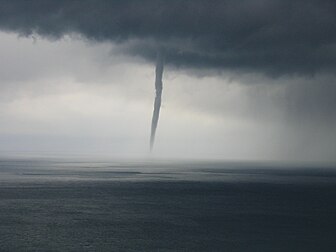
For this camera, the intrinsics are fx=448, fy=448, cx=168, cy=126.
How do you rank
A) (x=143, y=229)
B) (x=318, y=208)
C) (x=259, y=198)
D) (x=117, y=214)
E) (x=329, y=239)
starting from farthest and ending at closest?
(x=259, y=198), (x=318, y=208), (x=117, y=214), (x=143, y=229), (x=329, y=239)

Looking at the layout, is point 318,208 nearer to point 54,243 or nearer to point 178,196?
point 178,196

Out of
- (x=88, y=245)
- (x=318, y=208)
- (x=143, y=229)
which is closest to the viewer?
(x=88, y=245)

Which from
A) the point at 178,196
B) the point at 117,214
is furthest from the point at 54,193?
the point at 117,214

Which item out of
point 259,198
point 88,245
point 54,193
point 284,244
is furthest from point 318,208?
point 54,193

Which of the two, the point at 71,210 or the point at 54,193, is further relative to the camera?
the point at 54,193

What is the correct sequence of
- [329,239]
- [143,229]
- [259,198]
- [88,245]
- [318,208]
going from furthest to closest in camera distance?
[259,198], [318,208], [143,229], [329,239], [88,245]

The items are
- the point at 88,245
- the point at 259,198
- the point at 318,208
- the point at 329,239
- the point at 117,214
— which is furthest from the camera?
the point at 259,198

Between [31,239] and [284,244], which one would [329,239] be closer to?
[284,244]

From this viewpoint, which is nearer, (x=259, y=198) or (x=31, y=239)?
(x=31, y=239)
